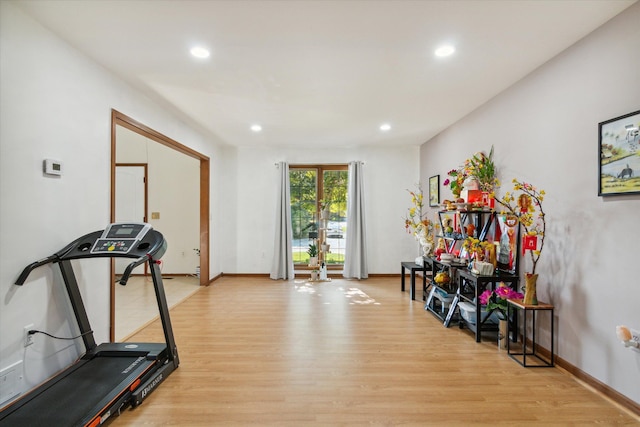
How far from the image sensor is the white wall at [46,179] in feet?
6.16

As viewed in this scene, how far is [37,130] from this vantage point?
2061 mm

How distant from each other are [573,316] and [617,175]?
1113mm

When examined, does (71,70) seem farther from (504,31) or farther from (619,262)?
(619,262)

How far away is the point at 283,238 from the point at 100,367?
3704 mm

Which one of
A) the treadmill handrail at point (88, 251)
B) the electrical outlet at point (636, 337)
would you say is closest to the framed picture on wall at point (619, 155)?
the electrical outlet at point (636, 337)

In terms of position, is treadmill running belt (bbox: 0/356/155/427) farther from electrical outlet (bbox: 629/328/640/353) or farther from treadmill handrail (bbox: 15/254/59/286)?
electrical outlet (bbox: 629/328/640/353)

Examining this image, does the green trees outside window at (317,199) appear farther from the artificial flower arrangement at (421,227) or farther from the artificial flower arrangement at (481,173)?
the artificial flower arrangement at (481,173)

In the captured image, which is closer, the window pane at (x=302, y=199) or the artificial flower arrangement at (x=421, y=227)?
the artificial flower arrangement at (x=421, y=227)

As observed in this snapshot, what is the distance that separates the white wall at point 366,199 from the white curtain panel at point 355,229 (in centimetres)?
21

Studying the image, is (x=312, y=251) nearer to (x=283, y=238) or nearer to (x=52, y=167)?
(x=283, y=238)

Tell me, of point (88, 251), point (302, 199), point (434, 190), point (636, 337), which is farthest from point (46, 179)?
point (434, 190)

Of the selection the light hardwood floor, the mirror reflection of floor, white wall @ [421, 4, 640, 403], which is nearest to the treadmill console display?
the light hardwood floor

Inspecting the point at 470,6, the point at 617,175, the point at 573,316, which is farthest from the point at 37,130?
the point at 573,316

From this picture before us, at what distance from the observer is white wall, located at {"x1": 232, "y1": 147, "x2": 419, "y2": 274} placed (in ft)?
19.2
